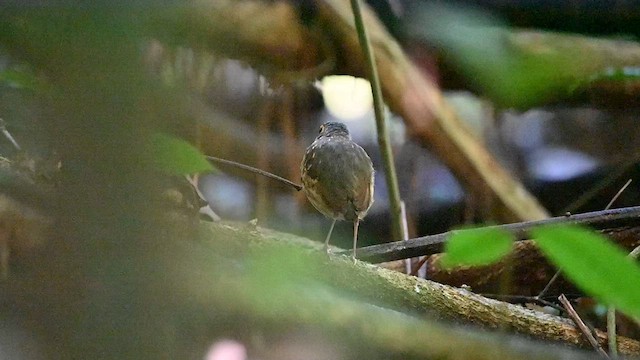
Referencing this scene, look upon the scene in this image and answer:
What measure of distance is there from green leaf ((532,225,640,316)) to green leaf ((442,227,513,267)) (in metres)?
0.04

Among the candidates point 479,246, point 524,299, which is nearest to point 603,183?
point 524,299

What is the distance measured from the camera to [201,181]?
2.31 ft

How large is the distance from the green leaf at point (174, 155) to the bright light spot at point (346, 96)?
94cm

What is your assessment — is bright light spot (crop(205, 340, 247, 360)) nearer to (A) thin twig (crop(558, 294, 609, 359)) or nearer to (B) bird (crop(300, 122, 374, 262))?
(B) bird (crop(300, 122, 374, 262))

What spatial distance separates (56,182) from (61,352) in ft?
0.20

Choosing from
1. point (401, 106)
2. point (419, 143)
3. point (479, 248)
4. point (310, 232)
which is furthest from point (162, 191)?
point (419, 143)

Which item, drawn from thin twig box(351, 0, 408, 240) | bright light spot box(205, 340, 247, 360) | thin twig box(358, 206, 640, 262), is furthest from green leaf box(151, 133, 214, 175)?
thin twig box(351, 0, 408, 240)

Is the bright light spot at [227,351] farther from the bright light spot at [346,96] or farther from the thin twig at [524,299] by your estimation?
the bright light spot at [346,96]

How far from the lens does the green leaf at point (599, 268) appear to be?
0.88 ft

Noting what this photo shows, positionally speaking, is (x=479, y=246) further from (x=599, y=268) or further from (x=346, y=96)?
(x=346, y=96)

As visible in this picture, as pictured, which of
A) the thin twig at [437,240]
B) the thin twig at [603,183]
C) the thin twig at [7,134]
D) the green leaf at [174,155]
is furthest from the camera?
the thin twig at [603,183]

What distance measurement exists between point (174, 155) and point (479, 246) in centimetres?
14

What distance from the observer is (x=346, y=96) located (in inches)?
57.3

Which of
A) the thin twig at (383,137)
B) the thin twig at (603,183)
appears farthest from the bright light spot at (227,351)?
the thin twig at (603,183)
